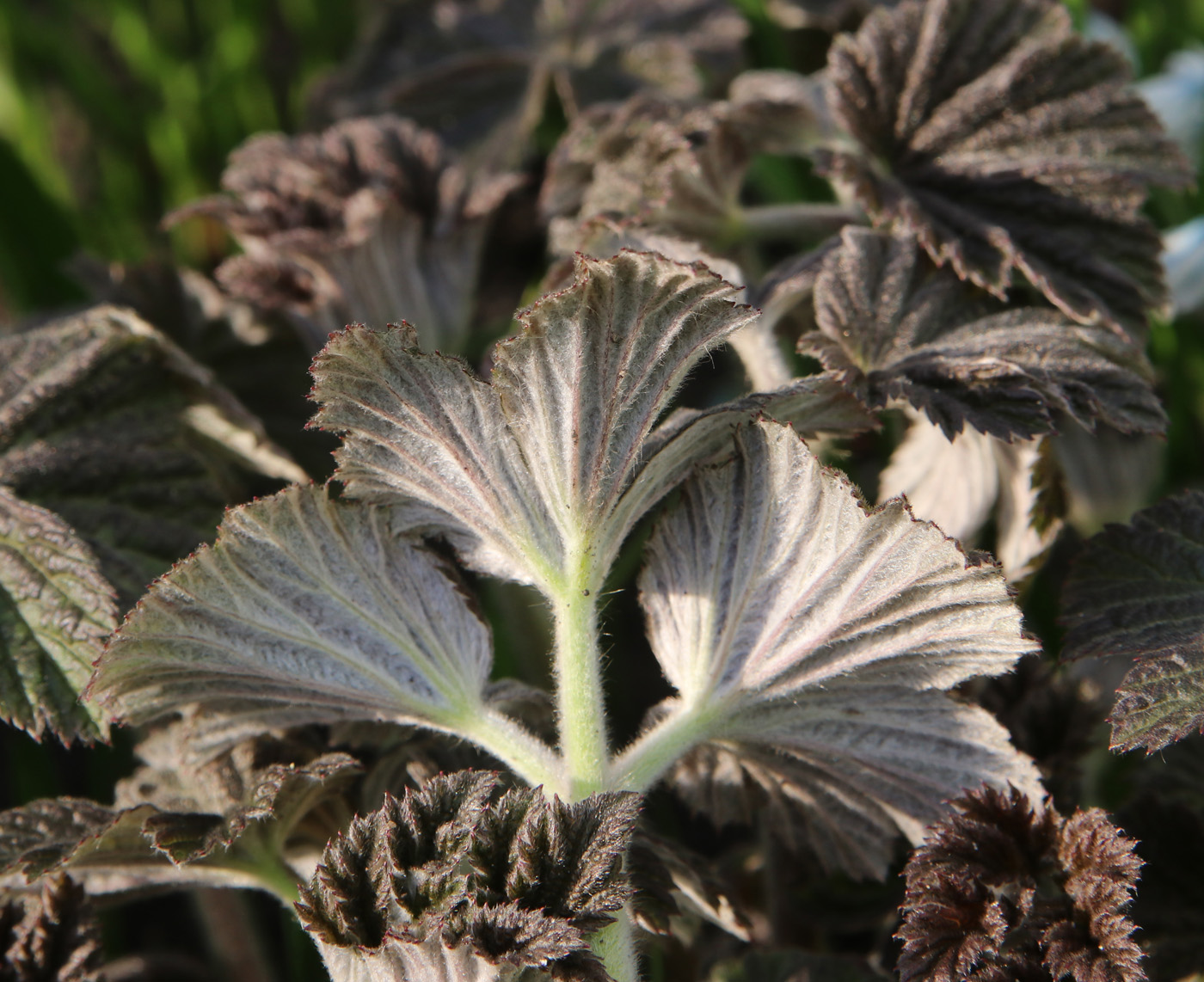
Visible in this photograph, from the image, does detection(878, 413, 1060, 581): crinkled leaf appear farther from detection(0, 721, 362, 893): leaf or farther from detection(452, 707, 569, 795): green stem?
detection(0, 721, 362, 893): leaf

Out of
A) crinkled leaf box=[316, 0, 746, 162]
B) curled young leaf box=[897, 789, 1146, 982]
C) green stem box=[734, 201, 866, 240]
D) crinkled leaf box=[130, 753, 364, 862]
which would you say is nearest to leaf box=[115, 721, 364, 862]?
crinkled leaf box=[130, 753, 364, 862]

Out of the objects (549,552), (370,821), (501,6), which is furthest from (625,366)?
Answer: (501,6)

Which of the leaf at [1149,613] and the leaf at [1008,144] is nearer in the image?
the leaf at [1149,613]

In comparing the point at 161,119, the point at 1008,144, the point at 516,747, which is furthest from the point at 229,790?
the point at 161,119

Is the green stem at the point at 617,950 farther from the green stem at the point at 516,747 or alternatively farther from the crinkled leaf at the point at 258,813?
the crinkled leaf at the point at 258,813

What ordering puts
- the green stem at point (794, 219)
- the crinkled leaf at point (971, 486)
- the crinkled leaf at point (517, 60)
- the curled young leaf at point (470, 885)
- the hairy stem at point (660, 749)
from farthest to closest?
the crinkled leaf at point (517, 60)
the green stem at point (794, 219)
the crinkled leaf at point (971, 486)
the hairy stem at point (660, 749)
the curled young leaf at point (470, 885)

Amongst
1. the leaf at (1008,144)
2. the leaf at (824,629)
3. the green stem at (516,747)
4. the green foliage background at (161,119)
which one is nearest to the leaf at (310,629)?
the green stem at (516,747)

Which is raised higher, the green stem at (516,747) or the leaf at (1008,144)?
the leaf at (1008,144)
